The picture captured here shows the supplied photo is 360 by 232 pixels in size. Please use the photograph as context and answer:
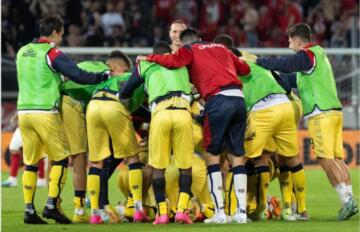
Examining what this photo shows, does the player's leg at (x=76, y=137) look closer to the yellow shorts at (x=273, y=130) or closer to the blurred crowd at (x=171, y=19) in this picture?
the yellow shorts at (x=273, y=130)

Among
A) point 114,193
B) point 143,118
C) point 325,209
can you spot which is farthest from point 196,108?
A: point 114,193

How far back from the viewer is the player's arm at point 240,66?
1300 centimetres

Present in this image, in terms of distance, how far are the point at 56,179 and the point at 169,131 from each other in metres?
1.50

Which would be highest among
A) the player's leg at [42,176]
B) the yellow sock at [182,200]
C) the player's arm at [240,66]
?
the player's arm at [240,66]

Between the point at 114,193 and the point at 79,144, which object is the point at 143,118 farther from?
the point at 114,193

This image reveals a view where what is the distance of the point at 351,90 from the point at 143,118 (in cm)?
1080

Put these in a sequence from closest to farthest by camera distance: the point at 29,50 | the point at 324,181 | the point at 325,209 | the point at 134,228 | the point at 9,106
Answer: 1. the point at 134,228
2. the point at 29,50
3. the point at 325,209
4. the point at 324,181
5. the point at 9,106

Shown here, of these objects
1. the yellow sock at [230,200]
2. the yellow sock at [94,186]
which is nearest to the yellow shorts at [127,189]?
the yellow sock at [94,186]

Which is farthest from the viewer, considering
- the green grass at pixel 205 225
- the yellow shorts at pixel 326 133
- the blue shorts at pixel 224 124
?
the yellow shorts at pixel 326 133

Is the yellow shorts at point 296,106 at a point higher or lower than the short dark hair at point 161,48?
lower

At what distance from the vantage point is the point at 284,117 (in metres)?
13.3

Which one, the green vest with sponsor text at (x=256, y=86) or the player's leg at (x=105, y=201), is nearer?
the player's leg at (x=105, y=201)

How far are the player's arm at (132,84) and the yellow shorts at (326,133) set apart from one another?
2144mm

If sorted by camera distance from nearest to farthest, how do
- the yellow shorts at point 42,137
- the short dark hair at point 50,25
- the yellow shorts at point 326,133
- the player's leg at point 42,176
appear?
the yellow shorts at point 42,137
the short dark hair at point 50,25
the yellow shorts at point 326,133
the player's leg at point 42,176
